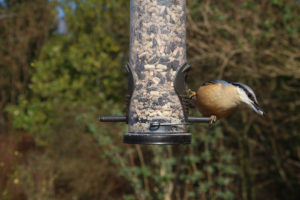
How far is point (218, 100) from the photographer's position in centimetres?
397

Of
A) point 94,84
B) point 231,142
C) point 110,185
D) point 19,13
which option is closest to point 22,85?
point 19,13

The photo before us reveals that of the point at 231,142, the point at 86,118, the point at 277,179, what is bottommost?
the point at 277,179

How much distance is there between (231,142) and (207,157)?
1.53 meters

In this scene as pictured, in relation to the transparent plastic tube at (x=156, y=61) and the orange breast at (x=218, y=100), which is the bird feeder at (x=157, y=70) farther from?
the orange breast at (x=218, y=100)

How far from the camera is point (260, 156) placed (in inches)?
352

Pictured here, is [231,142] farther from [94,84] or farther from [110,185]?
[94,84]

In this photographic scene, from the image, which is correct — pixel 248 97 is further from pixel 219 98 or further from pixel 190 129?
pixel 190 129

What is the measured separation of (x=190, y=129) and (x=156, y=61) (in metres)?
3.47

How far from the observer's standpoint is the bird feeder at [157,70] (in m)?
3.90

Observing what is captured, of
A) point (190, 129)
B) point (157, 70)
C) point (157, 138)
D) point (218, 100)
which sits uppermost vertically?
point (157, 70)

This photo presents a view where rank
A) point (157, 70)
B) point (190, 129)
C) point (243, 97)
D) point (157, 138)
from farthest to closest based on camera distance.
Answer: point (190, 129)
point (157, 70)
point (243, 97)
point (157, 138)

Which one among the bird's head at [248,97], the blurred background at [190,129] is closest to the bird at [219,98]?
the bird's head at [248,97]

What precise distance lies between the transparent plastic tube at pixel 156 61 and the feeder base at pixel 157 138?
0.36 ft

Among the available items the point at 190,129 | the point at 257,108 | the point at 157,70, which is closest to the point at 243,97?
the point at 257,108
